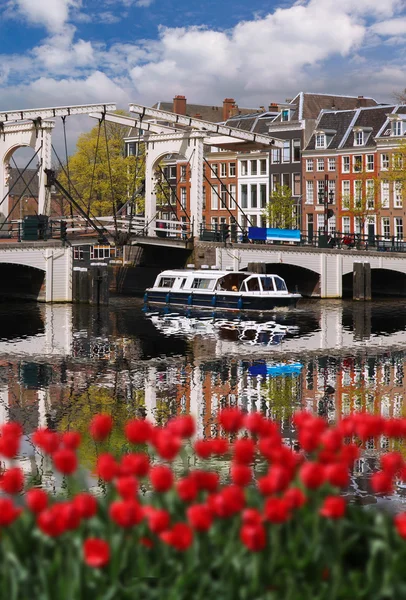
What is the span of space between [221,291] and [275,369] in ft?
49.3

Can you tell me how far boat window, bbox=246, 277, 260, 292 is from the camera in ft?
120

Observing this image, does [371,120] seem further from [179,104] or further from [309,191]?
[179,104]

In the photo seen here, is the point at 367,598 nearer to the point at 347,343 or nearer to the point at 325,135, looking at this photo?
the point at 347,343

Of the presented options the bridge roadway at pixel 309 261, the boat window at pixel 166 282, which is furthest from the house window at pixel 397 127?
the boat window at pixel 166 282

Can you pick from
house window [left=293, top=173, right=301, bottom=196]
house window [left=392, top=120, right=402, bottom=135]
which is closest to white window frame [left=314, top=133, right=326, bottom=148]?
house window [left=293, top=173, right=301, bottom=196]

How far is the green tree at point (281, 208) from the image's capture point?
64.9 m

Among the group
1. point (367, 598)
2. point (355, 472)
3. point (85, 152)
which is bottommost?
point (355, 472)

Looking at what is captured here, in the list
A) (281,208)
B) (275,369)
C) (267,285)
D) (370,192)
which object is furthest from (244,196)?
(275,369)

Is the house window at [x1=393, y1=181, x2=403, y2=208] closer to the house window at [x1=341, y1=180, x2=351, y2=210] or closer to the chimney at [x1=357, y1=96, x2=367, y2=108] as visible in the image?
the house window at [x1=341, y1=180, x2=351, y2=210]

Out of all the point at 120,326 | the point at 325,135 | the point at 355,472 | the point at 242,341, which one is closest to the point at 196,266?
the point at 120,326

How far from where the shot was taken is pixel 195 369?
862 inches

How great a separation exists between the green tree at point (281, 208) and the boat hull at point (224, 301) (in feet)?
89.3

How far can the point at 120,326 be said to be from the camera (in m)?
32.0

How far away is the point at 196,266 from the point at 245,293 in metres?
7.65
